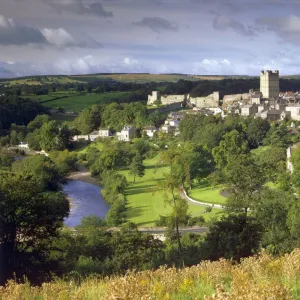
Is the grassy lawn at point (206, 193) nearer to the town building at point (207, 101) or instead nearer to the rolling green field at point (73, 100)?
the town building at point (207, 101)

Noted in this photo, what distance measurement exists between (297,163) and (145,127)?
22.9 metres

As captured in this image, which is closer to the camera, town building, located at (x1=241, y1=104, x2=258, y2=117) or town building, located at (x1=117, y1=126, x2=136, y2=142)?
town building, located at (x1=117, y1=126, x2=136, y2=142)

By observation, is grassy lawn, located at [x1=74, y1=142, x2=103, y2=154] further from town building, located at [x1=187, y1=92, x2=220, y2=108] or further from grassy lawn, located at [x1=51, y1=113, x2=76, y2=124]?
town building, located at [x1=187, y1=92, x2=220, y2=108]

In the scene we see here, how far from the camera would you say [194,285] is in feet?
12.6

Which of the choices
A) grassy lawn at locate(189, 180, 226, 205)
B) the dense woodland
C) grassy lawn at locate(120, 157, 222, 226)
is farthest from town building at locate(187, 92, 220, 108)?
grassy lawn at locate(189, 180, 226, 205)

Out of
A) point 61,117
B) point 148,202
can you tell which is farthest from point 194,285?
point 61,117

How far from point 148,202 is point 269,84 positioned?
125ft

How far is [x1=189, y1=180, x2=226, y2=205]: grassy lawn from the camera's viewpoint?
1958cm

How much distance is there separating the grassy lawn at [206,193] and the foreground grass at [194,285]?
1471 centimetres

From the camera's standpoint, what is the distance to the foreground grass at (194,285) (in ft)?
9.89

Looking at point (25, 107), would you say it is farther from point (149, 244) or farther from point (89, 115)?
point (149, 244)

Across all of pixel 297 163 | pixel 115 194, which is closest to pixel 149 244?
pixel 297 163

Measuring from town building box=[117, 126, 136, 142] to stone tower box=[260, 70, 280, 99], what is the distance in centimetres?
2075

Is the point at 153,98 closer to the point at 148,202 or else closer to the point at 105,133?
the point at 105,133
